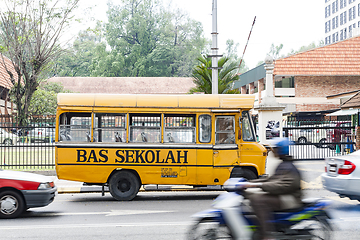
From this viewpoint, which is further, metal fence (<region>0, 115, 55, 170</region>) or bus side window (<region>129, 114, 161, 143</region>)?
metal fence (<region>0, 115, 55, 170</region>)

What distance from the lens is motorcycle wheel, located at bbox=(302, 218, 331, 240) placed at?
16.9ft

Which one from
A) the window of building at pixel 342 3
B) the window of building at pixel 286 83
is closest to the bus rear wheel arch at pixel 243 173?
the window of building at pixel 286 83

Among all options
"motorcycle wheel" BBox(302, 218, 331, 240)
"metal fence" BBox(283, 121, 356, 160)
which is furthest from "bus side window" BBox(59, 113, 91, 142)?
"metal fence" BBox(283, 121, 356, 160)

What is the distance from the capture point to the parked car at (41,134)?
1542 cm

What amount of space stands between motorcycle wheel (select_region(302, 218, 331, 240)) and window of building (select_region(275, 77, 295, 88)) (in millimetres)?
37436

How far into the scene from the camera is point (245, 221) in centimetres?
500

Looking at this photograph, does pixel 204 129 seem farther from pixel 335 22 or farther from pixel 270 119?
pixel 335 22

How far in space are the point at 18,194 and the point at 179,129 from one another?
4.26 m

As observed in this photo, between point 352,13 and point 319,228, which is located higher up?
point 352,13

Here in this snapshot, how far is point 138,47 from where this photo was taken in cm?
7238

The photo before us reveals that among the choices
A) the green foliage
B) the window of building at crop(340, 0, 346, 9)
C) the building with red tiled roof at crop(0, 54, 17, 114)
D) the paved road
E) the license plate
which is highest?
the window of building at crop(340, 0, 346, 9)

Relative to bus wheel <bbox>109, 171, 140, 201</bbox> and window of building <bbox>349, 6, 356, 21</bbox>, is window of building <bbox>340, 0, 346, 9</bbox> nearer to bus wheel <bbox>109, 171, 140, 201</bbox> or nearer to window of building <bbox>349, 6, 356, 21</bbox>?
window of building <bbox>349, 6, 356, 21</bbox>

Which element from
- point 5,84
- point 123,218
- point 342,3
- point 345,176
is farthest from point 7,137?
point 342,3

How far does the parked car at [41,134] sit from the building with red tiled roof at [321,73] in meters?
→ 26.1
